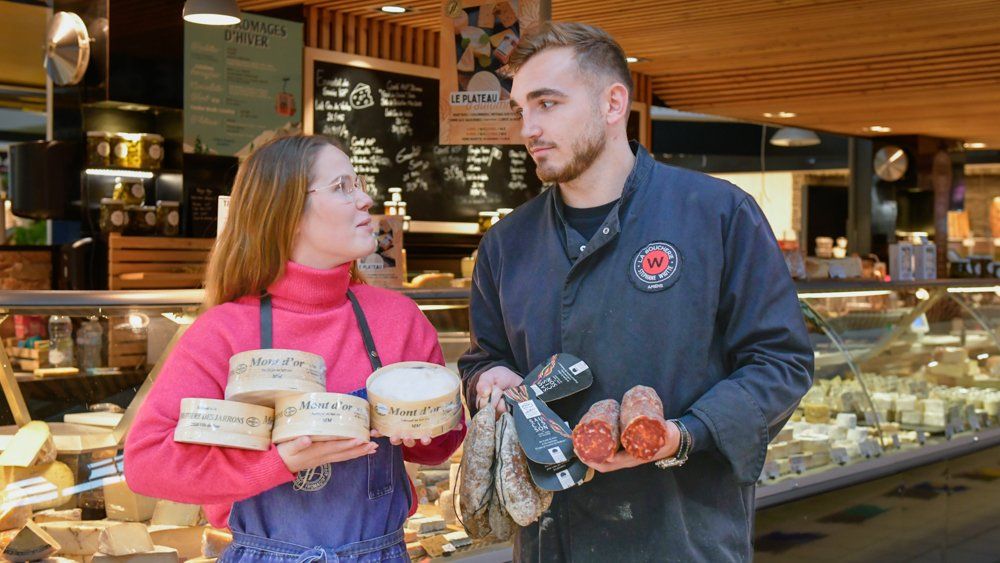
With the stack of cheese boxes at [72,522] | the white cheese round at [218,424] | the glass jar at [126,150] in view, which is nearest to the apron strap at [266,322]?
the white cheese round at [218,424]

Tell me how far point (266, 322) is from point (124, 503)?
1164mm

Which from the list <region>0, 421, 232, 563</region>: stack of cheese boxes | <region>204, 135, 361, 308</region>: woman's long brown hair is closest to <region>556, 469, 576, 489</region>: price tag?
<region>204, 135, 361, 308</region>: woman's long brown hair

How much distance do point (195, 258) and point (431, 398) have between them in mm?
5455

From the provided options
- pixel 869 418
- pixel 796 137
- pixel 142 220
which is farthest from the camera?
pixel 796 137

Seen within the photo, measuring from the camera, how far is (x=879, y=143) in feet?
42.8

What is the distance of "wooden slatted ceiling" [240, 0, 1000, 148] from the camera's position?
6785 millimetres

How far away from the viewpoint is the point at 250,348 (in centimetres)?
178

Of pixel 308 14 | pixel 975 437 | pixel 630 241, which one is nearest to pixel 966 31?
pixel 975 437

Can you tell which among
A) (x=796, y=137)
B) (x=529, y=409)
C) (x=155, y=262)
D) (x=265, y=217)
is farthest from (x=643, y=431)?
(x=796, y=137)

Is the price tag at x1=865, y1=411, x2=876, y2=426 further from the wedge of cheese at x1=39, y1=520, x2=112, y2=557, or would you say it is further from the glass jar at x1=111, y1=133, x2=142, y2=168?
the glass jar at x1=111, y1=133, x2=142, y2=168

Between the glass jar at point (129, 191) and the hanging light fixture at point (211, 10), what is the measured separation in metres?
1.69

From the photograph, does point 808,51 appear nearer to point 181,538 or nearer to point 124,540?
point 181,538

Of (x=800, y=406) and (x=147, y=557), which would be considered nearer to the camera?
(x=147, y=557)

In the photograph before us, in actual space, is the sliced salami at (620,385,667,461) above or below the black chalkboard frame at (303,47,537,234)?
below
